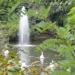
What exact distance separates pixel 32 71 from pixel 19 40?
1553cm

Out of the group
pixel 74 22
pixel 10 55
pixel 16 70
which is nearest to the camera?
pixel 74 22

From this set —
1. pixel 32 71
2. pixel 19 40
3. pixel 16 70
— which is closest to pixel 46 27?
pixel 16 70

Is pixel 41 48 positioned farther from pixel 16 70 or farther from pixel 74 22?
pixel 16 70

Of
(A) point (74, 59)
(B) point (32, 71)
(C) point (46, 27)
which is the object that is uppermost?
(C) point (46, 27)

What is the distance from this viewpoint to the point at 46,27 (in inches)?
52.8

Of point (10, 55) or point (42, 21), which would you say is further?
point (10, 55)

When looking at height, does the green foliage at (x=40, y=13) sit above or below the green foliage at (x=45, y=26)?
above

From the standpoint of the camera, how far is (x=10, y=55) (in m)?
3.97

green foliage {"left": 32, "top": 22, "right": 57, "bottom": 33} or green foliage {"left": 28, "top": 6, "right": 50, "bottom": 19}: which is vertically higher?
green foliage {"left": 28, "top": 6, "right": 50, "bottom": 19}

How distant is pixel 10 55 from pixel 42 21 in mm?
2593

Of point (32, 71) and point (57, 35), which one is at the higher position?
point (57, 35)

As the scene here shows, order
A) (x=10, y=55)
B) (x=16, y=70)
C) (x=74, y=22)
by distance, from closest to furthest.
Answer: (x=74, y=22)
(x=16, y=70)
(x=10, y=55)

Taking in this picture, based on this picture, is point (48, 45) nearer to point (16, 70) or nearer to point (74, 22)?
point (74, 22)

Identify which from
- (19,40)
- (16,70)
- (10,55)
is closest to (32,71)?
(16,70)
